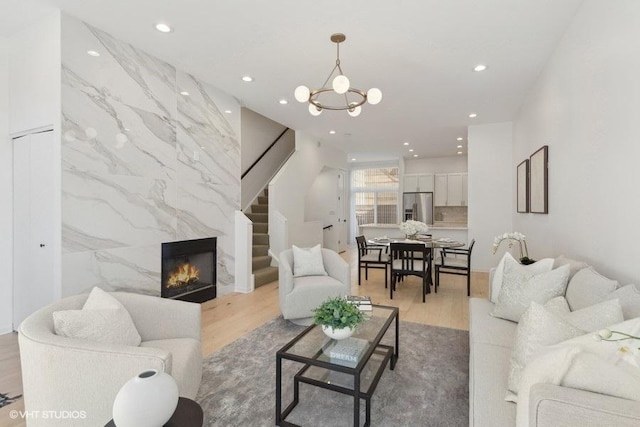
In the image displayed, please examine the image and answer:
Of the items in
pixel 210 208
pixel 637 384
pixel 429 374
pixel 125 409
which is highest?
pixel 210 208

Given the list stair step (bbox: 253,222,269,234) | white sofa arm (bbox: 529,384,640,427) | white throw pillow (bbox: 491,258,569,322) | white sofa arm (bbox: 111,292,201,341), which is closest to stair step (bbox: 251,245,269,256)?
stair step (bbox: 253,222,269,234)

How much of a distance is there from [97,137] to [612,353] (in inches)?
153

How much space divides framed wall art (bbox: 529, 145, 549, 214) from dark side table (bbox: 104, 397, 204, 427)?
3762 mm

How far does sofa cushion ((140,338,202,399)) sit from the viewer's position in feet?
5.55

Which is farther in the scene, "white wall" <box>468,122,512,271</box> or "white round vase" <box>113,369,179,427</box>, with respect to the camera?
"white wall" <box>468,122,512,271</box>

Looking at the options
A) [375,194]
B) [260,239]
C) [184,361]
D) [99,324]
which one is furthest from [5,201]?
[375,194]

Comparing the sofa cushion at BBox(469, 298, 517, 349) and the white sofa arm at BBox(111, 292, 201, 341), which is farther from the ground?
the white sofa arm at BBox(111, 292, 201, 341)

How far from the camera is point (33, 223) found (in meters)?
3.03

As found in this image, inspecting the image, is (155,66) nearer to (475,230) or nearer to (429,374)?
(429,374)

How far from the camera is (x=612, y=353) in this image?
110 centimetres

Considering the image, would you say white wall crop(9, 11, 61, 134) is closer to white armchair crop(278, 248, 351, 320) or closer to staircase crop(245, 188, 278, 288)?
white armchair crop(278, 248, 351, 320)

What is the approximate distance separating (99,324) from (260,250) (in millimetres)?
4326

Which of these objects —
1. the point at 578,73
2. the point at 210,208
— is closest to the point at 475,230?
the point at 578,73

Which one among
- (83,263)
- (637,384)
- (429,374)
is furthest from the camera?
(83,263)
